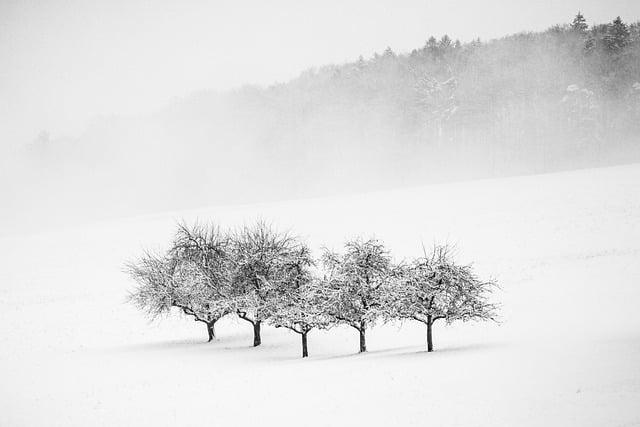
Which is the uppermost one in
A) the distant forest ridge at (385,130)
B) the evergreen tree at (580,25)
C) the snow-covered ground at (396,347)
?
the evergreen tree at (580,25)

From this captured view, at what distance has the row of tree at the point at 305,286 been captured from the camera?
28.8 m

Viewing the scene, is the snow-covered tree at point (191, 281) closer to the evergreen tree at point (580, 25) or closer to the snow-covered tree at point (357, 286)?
the snow-covered tree at point (357, 286)

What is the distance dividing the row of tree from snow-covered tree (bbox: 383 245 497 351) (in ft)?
0.17

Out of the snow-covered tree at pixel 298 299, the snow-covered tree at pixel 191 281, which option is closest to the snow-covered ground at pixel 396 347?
the snow-covered tree at pixel 298 299

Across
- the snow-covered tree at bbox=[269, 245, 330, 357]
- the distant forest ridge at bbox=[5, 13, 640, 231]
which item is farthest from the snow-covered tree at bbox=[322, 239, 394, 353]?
the distant forest ridge at bbox=[5, 13, 640, 231]

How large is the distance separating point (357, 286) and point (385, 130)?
94.9 meters

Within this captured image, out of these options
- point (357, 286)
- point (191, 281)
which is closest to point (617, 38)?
point (357, 286)

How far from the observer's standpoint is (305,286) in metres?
33.3

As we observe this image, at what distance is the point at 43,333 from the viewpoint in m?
43.0

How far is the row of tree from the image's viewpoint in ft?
94.3

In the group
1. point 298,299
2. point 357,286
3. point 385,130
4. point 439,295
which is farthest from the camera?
point 385,130

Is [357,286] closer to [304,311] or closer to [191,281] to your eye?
[304,311]

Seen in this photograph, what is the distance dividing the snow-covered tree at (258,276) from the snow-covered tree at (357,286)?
14.3 ft

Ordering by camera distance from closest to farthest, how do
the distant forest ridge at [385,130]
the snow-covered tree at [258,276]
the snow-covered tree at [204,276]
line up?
the snow-covered tree at [258,276], the snow-covered tree at [204,276], the distant forest ridge at [385,130]
